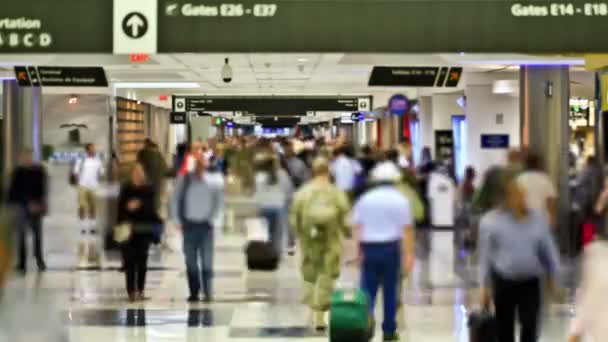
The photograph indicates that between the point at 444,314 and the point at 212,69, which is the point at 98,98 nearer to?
the point at 212,69

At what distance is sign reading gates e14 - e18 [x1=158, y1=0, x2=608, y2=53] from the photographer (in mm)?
8797

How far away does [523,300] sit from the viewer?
793 centimetres

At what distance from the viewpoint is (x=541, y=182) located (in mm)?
11258

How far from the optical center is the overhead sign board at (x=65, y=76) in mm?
19734

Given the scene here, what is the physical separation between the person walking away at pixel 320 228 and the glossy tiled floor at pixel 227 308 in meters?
0.50

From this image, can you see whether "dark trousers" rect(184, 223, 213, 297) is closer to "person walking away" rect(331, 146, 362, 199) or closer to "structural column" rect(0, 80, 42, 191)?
"person walking away" rect(331, 146, 362, 199)

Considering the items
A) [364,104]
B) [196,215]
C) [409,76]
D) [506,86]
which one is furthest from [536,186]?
[364,104]

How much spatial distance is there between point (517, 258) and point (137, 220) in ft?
19.6

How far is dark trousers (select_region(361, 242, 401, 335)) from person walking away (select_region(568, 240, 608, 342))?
9.97ft

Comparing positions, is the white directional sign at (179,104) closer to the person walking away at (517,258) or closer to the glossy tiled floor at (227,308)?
the glossy tiled floor at (227,308)

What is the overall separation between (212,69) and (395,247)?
14692 millimetres

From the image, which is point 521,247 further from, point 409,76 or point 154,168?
point 409,76

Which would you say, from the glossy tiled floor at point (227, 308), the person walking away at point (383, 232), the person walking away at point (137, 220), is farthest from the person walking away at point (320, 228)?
the person walking away at point (137, 220)

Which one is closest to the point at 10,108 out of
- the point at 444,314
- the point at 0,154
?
the point at 0,154
